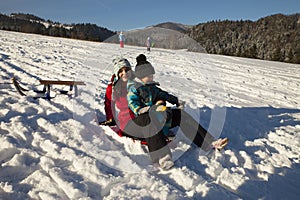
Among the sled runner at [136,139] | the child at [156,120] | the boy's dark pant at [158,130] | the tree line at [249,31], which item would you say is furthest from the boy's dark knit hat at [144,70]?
the tree line at [249,31]

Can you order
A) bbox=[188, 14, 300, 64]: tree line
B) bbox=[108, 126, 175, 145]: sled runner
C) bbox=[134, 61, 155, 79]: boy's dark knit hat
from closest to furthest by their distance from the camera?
bbox=[108, 126, 175, 145]: sled runner, bbox=[134, 61, 155, 79]: boy's dark knit hat, bbox=[188, 14, 300, 64]: tree line

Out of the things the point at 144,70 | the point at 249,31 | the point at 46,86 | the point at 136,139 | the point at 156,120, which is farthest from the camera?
the point at 249,31

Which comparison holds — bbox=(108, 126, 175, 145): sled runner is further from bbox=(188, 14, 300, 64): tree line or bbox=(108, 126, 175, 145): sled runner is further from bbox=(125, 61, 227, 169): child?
bbox=(188, 14, 300, 64): tree line

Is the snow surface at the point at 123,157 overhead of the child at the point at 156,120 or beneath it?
beneath

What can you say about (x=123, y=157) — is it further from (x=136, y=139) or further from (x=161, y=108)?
(x=161, y=108)

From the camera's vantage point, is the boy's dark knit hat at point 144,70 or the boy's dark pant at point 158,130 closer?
the boy's dark pant at point 158,130

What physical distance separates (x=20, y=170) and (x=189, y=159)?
1.83 meters

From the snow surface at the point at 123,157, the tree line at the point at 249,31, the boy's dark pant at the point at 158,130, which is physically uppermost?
the tree line at the point at 249,31

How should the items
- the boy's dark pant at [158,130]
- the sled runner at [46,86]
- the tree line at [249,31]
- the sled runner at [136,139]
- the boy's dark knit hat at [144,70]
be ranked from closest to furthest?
the boy's dark pant at [158,130], the sled runner at [136,139], the boy's dark knit hat at [144,70], the sled runner at [46,86], the tree line at [249,31]

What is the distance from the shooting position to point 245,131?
4254mm

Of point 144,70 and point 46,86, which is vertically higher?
point 144,70

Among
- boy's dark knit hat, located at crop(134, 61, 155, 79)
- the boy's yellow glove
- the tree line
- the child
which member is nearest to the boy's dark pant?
the child

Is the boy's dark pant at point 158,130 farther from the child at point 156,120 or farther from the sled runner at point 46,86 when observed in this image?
the sled runner at point 46,86

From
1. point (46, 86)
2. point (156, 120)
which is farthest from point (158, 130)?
point (46, 86)
